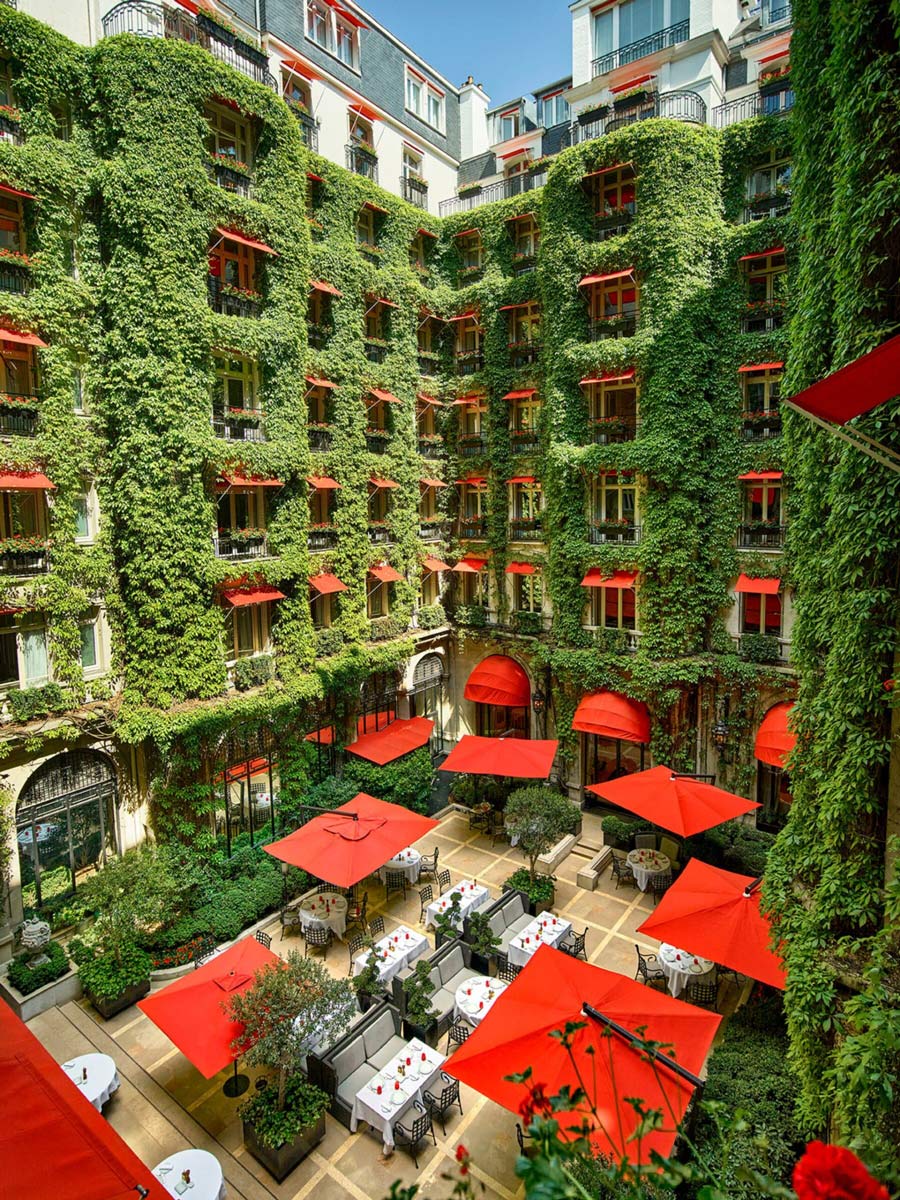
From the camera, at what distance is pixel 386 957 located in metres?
16.4

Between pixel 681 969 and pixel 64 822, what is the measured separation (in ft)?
54.2

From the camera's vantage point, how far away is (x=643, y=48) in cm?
2517

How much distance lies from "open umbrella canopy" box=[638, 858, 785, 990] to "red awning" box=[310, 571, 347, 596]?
1476 cm

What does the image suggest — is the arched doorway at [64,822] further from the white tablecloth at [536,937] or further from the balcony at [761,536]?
the balcony at [761,536]

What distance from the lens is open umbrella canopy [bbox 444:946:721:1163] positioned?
9.51 meters

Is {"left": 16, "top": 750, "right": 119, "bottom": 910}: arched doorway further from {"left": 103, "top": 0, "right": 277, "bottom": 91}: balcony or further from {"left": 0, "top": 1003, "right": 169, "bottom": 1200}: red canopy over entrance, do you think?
{"left": 103, "top": 0, "right": 277, "bottom": 91}: balcony

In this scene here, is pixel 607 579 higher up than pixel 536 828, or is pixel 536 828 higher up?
pixel 607 579

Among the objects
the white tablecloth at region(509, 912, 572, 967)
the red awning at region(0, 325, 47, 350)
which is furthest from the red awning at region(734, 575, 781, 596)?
the red awning at region(0, 325, 47, 350)

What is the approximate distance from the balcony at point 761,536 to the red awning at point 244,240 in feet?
59.5

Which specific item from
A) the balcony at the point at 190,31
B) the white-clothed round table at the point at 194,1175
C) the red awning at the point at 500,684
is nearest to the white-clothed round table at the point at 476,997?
the white-clothed round table at the point at 194,1175

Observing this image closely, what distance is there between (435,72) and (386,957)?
35.2 m

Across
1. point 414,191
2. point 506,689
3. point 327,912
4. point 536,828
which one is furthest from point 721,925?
point 414,191

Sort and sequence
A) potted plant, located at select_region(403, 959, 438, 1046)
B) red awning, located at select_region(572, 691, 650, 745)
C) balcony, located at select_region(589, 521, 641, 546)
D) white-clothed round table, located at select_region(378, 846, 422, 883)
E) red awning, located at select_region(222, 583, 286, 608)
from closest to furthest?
1. potted plant, located at select_region(403, 959, 438, 1046)
2. white-clothed round table, located at select_region(378, 846, 422, 883)
3. red awning, located at select_region(222, 583, 286, 608)
4. red awning, located at select_region(572, 691, 650, 745)
5. balcony, located at select_region(589, 521, 641, 546)

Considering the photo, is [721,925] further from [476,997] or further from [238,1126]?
[238,1126]
